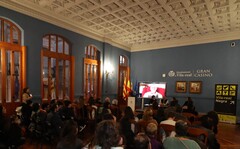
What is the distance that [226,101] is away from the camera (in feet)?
25.0

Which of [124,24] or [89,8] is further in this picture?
[124,24]

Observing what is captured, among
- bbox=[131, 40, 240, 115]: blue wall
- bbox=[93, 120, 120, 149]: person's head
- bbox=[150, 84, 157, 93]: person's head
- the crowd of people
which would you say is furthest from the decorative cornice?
bbox=[93, 120, 120, 149]: person's head

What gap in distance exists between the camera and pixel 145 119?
12.1ft

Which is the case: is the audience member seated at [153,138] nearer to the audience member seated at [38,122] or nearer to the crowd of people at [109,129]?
the crowd of people at [109,129]

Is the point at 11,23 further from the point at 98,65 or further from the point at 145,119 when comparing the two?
the point at 145,119

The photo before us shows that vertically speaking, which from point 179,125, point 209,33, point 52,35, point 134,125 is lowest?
point 134,125

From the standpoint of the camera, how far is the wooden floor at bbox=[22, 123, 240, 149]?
4230mm

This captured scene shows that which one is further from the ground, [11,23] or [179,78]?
[11,23]

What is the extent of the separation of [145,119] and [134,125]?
1.39 ft

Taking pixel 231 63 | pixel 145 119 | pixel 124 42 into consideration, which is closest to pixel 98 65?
pixel 124 42

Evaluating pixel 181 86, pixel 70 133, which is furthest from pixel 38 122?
pixel 181 86

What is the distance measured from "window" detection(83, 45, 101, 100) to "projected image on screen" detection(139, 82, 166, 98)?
9.51ft

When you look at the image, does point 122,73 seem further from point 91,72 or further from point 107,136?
point 107,136

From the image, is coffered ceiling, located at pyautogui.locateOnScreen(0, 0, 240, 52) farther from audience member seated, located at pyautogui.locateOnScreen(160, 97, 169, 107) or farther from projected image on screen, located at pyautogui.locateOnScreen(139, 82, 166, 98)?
audience member seated, located at pyautogui.locateOnScreen(160, 97, 169, 107)
